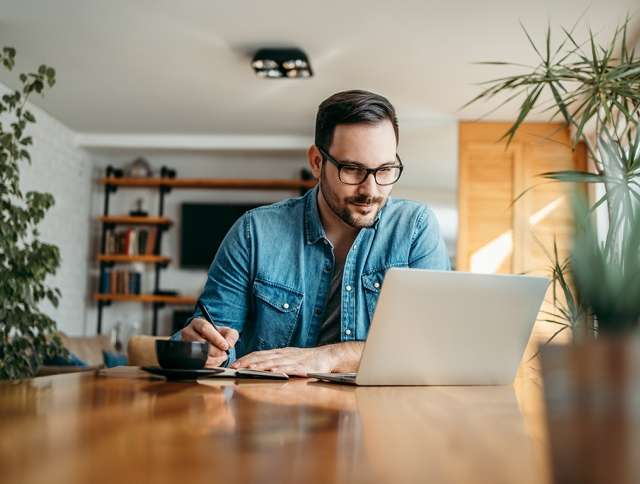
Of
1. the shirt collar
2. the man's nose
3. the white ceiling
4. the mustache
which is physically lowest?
the shirt collar

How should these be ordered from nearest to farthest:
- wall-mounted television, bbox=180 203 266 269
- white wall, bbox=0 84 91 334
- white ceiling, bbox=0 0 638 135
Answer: white ceiling, bbox=0 0 638 135
white wall, bbox=0 84 91 334
wall-mounted television, bbox=180 203 266 269

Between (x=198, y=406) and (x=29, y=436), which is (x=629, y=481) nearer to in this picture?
(x=29, y=436)

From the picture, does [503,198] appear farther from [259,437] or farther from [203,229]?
[259,437]

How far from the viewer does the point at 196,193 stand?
26.0 feet

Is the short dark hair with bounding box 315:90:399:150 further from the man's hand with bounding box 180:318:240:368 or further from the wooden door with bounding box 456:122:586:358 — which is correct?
the wooden door with bounding box 456:122:586:358

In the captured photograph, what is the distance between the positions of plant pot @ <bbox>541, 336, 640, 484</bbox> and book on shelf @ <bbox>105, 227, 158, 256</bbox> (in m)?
7.61

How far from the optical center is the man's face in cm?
185

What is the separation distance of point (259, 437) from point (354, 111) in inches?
57.1

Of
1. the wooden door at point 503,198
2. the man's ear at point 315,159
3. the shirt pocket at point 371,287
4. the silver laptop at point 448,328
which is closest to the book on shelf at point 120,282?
the wooden door at point 503,198

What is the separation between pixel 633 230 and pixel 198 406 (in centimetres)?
49

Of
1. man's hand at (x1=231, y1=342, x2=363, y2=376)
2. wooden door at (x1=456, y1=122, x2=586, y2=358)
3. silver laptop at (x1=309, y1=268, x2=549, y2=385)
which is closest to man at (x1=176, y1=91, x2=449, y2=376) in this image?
man's hand at (x1=231, y1=342, x2=363, y2=376)

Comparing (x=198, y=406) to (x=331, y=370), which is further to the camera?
(x=331, y=370)

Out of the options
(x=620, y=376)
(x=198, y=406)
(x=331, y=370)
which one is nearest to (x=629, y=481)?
(x=620, y=376)

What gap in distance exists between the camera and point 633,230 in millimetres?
377
